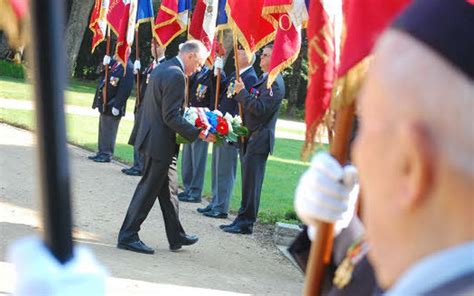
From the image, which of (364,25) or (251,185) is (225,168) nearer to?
(251,185)

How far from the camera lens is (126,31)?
42.1 ft

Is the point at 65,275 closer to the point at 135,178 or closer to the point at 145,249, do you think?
the point at 145,249

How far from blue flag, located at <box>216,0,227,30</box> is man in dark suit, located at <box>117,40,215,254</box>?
10.3 ft

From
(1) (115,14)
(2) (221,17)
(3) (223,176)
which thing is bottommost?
(3) (223,176)

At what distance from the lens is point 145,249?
7.60 metres

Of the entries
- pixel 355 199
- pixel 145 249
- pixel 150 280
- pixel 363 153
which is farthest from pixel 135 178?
pixel 363 153

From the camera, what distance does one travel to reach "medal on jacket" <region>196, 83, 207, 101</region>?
1093cm

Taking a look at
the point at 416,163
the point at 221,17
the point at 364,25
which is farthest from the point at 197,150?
the point at 416,163

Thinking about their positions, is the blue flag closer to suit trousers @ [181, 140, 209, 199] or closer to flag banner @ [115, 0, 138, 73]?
suit trousers @ [181, 140, 209, 199]

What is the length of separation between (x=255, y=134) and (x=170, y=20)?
307 cm

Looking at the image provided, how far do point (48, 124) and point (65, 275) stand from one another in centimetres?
21

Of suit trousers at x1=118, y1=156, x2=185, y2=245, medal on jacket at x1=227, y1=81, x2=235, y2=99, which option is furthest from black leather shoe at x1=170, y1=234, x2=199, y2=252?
medal on jacket at x1=227, y1=81, x2=235, y2=99

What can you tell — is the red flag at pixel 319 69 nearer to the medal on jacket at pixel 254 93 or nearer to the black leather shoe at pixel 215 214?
the medal on jacket at pixel 254 93

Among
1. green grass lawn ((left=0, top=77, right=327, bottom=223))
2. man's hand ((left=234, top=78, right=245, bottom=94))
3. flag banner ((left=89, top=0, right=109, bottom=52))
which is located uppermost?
flag banner ((left=89, top=0, right=109, bottom=52))
